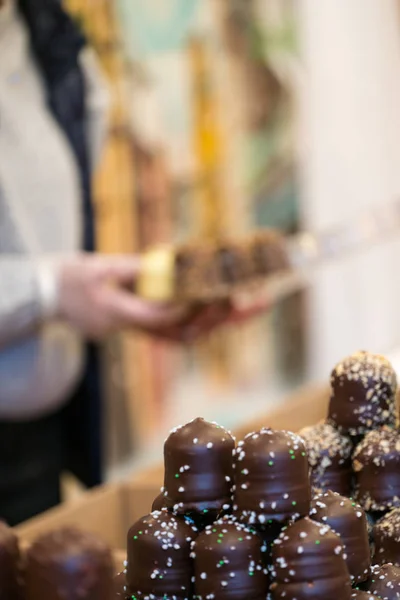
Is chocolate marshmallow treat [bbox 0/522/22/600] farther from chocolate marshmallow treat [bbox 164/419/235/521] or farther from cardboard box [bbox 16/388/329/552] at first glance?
cardboard box [bbox 16/388/329/552]

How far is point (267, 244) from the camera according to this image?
2.04 meters

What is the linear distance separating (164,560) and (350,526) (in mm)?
160

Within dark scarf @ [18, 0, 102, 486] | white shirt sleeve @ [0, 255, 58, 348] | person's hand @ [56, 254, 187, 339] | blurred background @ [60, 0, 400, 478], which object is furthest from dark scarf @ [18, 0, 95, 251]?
blurred background @ [60, 0, 400, 478]

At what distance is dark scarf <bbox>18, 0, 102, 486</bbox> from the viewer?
1.68 meters

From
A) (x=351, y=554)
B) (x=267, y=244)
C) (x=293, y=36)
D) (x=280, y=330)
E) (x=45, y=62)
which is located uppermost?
(x=293, y=36)

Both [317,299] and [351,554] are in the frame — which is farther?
[317,299]

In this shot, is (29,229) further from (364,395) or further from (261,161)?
(261,161)

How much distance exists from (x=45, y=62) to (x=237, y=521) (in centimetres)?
124

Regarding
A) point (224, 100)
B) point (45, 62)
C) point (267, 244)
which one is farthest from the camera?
point (224, 100)

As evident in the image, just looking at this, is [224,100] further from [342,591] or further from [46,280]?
[342,591]

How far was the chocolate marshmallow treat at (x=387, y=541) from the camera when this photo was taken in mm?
835

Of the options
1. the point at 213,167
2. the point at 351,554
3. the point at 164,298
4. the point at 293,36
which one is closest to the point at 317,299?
the point at 213,167

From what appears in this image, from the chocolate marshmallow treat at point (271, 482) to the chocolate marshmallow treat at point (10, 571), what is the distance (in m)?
0.18

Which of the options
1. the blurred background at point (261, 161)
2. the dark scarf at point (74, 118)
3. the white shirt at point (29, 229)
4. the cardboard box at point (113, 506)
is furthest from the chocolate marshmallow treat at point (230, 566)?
the blurred background at point (261, 161)
